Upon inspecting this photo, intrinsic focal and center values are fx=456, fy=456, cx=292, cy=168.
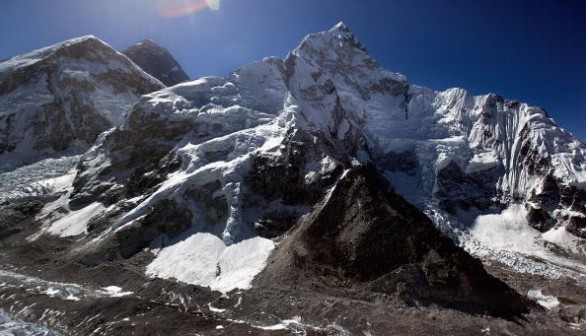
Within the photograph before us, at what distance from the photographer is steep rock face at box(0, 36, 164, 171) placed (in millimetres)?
120812

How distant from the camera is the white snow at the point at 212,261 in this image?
177 feet

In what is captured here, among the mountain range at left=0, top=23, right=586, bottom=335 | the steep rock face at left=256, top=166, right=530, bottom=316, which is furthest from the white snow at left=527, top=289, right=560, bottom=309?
the steep rock face at left=256, top=166, right=530, bottom=316

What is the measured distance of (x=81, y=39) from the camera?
15000 cm

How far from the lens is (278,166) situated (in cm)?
7269

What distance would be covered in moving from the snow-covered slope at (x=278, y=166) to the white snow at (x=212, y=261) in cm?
27

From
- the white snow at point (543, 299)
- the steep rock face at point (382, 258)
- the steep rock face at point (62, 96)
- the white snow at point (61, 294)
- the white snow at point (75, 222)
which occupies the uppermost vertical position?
the steep rock face at point (62, 96)

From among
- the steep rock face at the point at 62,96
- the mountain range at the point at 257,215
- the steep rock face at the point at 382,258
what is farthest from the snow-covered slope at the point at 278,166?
the steep rock face at the point at 62,96

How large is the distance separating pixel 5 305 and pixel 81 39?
122 m

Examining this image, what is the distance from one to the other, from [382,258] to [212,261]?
854 inches

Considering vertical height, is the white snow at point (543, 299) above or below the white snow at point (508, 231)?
below

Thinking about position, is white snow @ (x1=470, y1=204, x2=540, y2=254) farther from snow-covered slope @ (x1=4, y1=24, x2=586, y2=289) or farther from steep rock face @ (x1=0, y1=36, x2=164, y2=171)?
steep rock face @ (x1=0, y1=36, x2=164, y2=171)

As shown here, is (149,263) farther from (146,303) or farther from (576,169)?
(576,169)

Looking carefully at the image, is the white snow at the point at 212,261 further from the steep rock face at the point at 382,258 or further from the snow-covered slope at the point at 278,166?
the steep rock face at the point at 382,258

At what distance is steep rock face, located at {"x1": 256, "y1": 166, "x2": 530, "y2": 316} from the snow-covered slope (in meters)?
5.98
